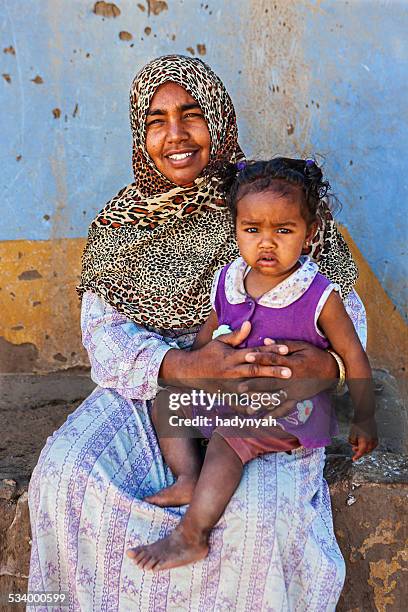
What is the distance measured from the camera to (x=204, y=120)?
2.58 meters

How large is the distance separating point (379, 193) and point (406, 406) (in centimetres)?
87

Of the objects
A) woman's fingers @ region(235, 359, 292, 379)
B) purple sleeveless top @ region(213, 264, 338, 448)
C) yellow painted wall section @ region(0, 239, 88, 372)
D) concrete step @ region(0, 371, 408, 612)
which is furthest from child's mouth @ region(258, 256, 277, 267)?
yellow painted wall section @ region(0, 239, 88, 372)

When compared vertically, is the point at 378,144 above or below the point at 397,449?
above

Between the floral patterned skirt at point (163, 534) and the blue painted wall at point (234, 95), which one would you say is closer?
the floral patterned skirt at point (163, 534)

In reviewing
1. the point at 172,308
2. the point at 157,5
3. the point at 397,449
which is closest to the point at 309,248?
the point at 172,308

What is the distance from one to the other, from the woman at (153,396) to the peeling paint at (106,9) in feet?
3.20

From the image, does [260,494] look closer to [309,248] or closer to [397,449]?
[309,248]

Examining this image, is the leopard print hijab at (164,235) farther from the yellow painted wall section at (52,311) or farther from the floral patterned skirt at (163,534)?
the yellow painted wall section at (52,311)

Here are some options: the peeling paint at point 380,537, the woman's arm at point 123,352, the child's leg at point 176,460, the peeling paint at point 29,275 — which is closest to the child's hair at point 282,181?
the woman's arm at point 123,352

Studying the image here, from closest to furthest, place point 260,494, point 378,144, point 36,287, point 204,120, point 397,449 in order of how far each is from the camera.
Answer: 1. point 260,494
2. point 204,120
3. point 397,449
4. point 378,144
5. point 36,287

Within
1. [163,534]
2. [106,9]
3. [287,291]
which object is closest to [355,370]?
[287,291]

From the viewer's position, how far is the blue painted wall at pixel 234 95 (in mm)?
3402

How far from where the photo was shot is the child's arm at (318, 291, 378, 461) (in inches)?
85.3

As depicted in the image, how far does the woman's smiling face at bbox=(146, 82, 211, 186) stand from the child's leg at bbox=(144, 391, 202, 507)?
690 mm
